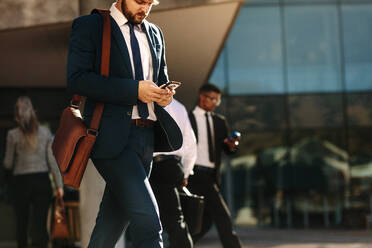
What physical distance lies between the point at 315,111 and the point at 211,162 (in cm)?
1079

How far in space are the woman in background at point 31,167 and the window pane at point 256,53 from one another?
10.2 metres

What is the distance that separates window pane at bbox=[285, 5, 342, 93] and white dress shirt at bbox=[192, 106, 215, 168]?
34.2 ft

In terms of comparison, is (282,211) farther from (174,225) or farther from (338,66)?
(174,225)

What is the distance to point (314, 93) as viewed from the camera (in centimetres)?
1725

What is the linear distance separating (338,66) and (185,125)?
12203 mm

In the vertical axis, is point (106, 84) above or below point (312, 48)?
below

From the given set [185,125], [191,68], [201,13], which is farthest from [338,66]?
[185,125]

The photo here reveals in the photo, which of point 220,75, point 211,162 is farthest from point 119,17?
point 220,75

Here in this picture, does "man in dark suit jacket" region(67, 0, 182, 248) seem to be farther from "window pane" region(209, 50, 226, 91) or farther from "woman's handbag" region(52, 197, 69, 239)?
"window pane" region(209, 50, 226, 91)

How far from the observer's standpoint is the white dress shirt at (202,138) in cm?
691

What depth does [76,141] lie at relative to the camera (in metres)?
3.23

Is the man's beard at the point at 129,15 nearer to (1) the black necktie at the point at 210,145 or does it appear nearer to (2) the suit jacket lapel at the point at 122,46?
(2) the suit jacket lapel at the point at 122,46

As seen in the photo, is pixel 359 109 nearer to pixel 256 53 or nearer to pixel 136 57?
pixel 256 53

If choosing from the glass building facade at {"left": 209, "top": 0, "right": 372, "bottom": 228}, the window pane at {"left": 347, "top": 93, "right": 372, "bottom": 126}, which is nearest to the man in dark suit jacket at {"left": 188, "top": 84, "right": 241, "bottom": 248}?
the glass building facade at {"left": 209, "top": 0, "right": 372, "bottom": 228}
